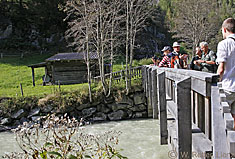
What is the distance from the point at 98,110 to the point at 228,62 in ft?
41.0

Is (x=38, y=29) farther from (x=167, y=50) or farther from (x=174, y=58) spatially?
(x=174, y=58)

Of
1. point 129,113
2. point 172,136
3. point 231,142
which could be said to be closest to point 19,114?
point 129,113

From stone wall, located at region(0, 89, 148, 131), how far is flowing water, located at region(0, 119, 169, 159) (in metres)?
0.99

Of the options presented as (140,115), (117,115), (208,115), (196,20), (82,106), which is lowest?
(140,115)

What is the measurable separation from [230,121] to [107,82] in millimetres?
14488

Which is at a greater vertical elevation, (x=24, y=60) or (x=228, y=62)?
(x=24, y=60)

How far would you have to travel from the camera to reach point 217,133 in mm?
1726

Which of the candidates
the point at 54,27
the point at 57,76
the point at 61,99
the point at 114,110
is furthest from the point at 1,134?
the point at 54,27

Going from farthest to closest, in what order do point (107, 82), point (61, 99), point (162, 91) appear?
point (107, 82)
point (61, 99)
point (162, 91)

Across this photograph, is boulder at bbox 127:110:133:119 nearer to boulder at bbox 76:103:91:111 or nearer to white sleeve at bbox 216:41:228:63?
boulder at bbox 76:103:91:111

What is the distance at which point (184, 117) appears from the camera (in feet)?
9.80

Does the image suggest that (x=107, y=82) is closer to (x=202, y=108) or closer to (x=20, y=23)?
(x=202, y=108)

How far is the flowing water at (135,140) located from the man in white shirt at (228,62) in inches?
202

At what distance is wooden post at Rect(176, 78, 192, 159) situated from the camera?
114 inches
